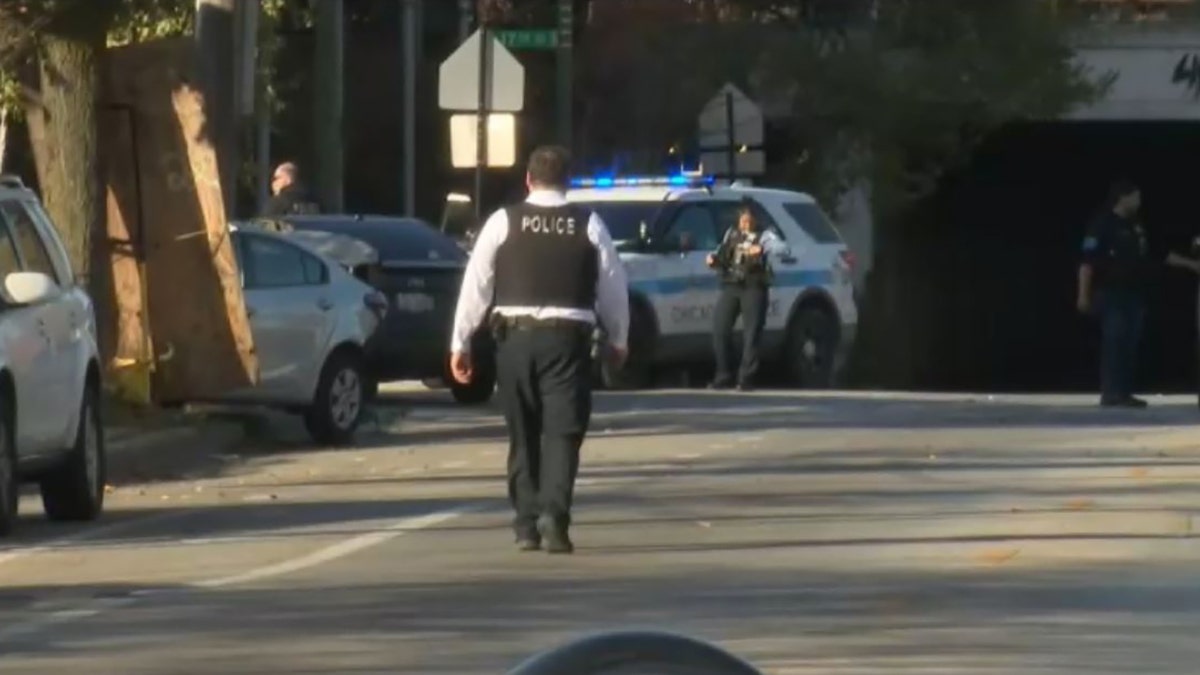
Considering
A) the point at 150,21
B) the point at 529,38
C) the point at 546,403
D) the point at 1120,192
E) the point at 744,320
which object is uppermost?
the point at 150,21

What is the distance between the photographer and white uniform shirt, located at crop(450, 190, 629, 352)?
46.9 feet

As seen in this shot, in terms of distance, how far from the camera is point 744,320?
28547 mm

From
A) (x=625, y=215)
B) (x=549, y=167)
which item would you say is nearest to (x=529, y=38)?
(x=625, y=215)

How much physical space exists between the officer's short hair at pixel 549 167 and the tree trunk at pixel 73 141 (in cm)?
799

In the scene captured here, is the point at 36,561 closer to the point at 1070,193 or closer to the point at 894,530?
the point at 894,530

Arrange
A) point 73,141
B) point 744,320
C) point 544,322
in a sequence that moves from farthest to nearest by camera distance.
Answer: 1. point 744,320
2. point 73,141
3. point 544,322

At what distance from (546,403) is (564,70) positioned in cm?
2165

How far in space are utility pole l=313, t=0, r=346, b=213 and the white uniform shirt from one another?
1736 centimetres

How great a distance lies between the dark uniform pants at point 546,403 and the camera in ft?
46.3

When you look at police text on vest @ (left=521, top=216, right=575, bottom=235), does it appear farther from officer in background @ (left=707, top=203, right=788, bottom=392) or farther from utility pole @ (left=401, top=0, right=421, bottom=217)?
utility pole @ (left=401, top=0, right=421, bottom=217)

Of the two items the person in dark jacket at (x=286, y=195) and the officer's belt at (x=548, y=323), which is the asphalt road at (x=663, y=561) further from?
the person in dark jacket at (x=286, y=195)

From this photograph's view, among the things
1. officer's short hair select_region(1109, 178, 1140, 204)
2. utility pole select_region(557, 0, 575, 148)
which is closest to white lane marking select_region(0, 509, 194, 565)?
officer's short hair select_region(1109, 178, 1140, 204)

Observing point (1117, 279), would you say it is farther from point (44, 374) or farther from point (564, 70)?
point (44, 374)

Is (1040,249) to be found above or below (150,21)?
below
